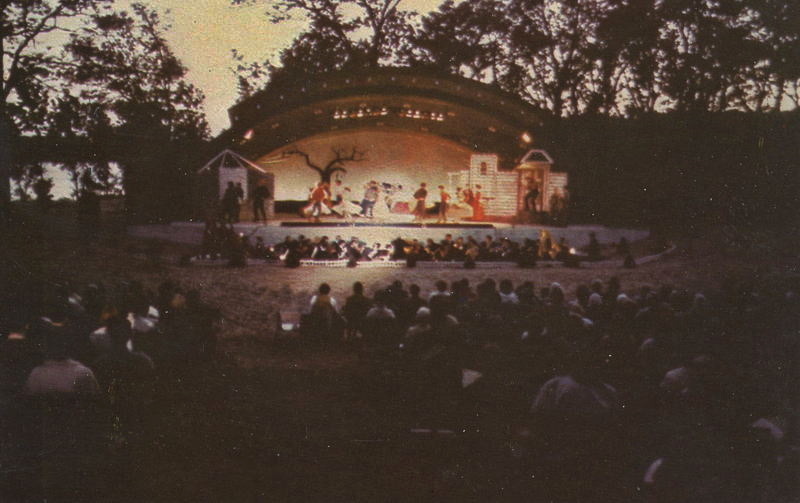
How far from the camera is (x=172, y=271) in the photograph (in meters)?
9.27

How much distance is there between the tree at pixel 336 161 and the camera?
2278 cm

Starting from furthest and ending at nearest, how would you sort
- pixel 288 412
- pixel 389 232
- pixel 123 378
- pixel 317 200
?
pixel 317 200 < pixel 389 232 < pixel 288 412 < pixel 123 378

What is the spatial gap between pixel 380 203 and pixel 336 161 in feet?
7.69

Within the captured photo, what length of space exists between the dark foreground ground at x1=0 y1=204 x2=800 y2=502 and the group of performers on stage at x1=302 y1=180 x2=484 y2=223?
386 inches

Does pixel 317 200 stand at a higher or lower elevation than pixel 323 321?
higher

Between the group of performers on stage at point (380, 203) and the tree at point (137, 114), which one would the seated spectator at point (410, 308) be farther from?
the group of performers on stage at point (380, 203)

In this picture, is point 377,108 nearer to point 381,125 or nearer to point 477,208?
point 381,125

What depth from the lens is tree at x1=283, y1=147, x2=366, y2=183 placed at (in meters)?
22.8

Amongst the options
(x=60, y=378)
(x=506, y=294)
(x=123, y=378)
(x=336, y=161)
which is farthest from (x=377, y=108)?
(x=60, y=378)

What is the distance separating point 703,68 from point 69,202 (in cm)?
1131

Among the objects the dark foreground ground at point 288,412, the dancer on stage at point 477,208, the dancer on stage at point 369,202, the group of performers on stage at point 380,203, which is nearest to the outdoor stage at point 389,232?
the dark foreground ground at point 288,412

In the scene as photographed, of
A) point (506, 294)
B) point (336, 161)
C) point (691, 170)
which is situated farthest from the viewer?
point (336, 161)

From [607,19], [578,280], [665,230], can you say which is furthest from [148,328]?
[607,19]

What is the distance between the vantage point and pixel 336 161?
2308 centimetres
